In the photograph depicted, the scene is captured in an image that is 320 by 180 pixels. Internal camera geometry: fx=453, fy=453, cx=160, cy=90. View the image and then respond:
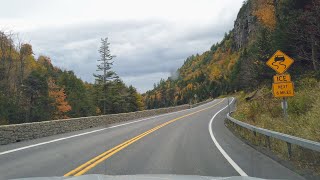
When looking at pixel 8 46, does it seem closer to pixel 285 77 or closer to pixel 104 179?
pixel 285 77

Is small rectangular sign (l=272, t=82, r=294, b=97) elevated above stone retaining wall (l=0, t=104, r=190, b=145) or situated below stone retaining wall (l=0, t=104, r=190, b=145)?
above

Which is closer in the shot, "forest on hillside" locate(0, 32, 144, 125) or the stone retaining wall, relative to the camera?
the stone retaining wall

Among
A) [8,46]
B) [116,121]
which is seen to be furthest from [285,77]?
[8,46]

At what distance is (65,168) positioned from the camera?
1116 centimetres

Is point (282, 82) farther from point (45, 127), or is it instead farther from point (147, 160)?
point (45, 127)

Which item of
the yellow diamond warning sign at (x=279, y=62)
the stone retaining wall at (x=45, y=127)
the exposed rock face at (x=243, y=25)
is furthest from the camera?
the exposed rock face at (x=243, y=25)

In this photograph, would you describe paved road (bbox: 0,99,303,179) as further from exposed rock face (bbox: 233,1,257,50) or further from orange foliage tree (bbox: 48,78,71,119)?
exposed rock face (bbox: 233,1,257,50)

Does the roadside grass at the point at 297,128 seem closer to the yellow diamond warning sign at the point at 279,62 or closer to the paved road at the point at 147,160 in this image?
Result: the paved road at the point at 147,160

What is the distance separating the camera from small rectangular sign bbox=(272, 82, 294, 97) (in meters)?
16.8

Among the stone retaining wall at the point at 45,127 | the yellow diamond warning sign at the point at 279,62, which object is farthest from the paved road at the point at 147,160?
the yellow diamond warning sign at the point at 279,62

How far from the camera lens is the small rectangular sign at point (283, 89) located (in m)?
16.8

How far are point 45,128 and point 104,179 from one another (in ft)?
56.8

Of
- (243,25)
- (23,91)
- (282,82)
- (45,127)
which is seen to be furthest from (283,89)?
(243,25)

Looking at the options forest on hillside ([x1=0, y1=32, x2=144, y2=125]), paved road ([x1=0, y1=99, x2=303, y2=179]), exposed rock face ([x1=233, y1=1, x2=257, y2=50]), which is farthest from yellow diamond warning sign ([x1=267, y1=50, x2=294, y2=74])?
exposed rock face ([x1=233, y1=1, x2=257, y2=50])
